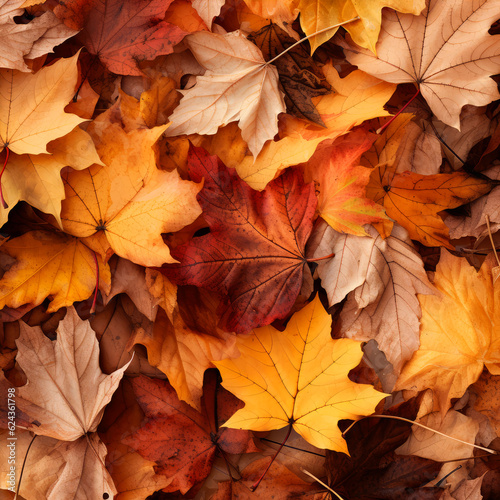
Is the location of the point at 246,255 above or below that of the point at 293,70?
below

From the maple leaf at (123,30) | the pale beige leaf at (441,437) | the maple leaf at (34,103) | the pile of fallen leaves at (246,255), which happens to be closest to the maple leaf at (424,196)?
the pile of fallen leaves at (246,255)

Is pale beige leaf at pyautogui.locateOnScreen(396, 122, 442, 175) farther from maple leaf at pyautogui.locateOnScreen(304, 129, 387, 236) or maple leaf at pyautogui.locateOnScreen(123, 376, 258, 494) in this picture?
maple leaf at pyautogui.locateOnScreen(123, 376, 258, 494)

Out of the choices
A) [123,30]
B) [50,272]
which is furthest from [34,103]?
[50,272]

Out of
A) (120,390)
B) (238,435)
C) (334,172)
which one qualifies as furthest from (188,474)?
(334,172)

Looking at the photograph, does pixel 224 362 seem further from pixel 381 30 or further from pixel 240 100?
pixel 381 30

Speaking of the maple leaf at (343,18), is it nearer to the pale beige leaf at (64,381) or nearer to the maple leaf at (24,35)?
the maple leaf at (24,35)

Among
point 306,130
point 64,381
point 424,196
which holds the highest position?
point 306,130

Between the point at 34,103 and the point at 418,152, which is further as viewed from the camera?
the point at 418,152

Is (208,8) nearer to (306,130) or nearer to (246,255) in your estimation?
(306,130)
